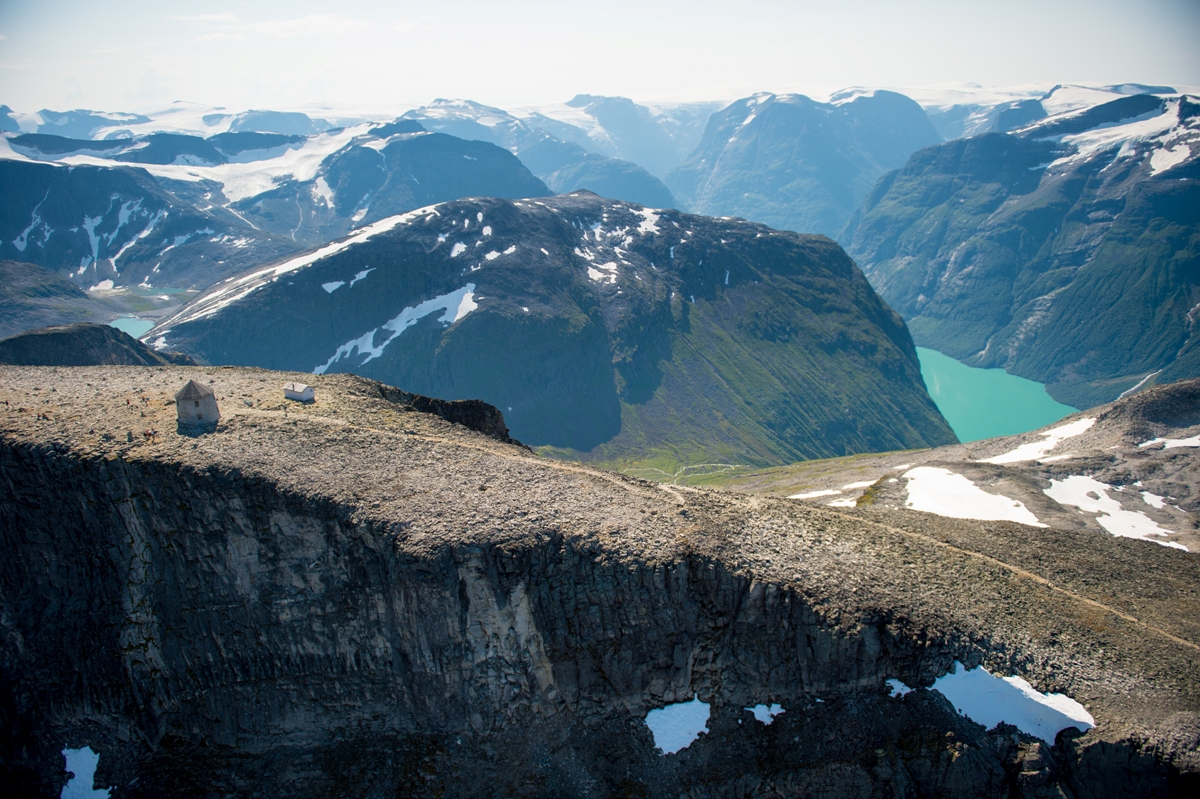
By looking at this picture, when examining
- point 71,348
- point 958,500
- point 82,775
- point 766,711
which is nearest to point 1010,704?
point 766,711

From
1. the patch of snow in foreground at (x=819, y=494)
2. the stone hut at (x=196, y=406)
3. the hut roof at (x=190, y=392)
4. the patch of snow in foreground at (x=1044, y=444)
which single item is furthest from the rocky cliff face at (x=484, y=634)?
the patch of snow in foreground at (x=1044, y=444)

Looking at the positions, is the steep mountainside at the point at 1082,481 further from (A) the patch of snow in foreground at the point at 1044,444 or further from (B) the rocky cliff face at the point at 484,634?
(B) the rocky cliff face at the point at 484,634

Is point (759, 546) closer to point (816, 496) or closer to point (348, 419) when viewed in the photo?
point (348, 419)

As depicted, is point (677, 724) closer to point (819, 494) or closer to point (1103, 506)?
point (819, 494)

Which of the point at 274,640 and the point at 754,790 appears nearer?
the point at 754,790

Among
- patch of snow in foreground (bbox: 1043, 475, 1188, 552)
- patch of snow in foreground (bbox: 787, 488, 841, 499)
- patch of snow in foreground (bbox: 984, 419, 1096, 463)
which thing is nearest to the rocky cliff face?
patch of snow in foreground (bbox: 1043, 475, 1188, 552)

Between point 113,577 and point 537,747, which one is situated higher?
point 113,577

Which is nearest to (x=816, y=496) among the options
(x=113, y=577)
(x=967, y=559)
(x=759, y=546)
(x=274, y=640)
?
(x=967, y=559)

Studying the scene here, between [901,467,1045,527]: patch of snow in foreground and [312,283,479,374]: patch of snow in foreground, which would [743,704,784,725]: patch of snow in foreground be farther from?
[312,283,479,374]: patch of snow in foreground
